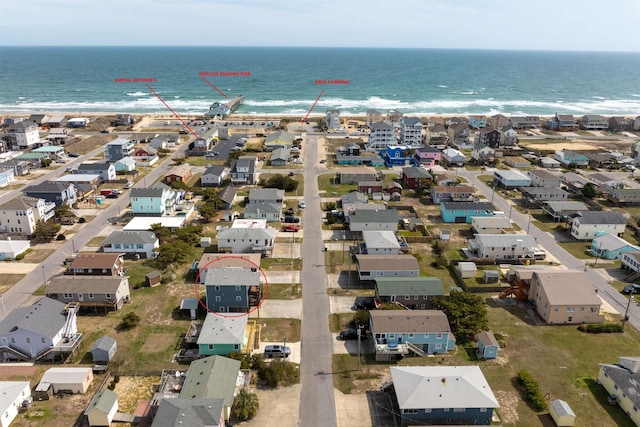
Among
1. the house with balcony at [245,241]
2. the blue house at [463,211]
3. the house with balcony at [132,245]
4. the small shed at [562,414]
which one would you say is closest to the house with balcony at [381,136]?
the blue house at [463,211]

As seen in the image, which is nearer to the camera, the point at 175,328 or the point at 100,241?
the point at 175,328

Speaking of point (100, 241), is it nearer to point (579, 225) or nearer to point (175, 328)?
point (175, 328)

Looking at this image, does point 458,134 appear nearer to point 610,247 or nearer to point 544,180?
point 544,180

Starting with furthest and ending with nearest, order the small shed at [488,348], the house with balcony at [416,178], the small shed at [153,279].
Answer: the house with balcony at [416,178] < the small shed at [153,279] < the small shed at [488,348]

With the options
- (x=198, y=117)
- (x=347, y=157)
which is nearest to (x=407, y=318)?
(x=347, y=157)

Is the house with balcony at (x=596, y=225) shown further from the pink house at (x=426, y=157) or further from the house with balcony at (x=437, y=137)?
the house with balcony at (x=437, y=137)

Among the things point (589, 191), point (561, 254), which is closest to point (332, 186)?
point (561, 254)
